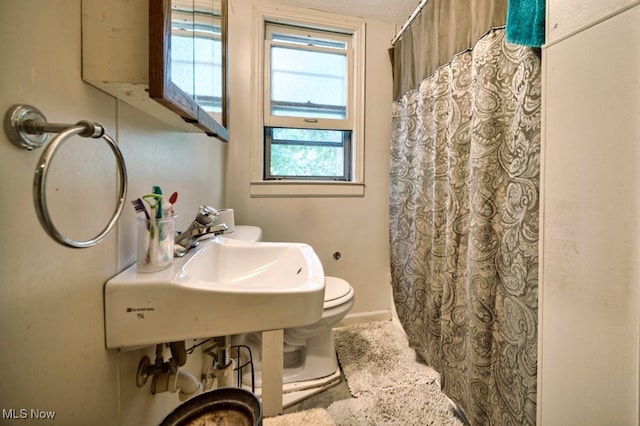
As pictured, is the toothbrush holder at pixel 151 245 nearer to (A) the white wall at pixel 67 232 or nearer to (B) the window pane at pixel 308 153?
(A) the white wall at pixel 67 232

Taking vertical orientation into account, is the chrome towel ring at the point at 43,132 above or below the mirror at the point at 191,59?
below

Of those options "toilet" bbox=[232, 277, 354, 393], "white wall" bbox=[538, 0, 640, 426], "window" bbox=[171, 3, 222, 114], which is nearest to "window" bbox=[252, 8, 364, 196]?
"window" bbox=[171, 3, 222, 114]

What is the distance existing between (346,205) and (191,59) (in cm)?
117

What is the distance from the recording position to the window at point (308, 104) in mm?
1618

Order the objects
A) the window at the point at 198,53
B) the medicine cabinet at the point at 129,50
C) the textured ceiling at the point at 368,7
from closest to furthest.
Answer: the medicine cabinet at the point at 129,50 → the window at the point at 198,53 → the textured ceiling at the point at 368,7

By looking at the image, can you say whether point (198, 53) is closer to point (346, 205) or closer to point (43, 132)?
point (43, 132)

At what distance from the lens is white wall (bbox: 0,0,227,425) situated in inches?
12.6

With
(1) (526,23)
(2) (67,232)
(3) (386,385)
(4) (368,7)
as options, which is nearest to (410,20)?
(4) (368,7)

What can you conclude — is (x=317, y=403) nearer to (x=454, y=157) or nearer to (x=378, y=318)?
(x=378, y=318)

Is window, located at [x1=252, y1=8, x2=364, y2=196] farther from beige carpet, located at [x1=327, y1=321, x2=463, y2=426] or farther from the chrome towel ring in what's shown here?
the chrome towel ring

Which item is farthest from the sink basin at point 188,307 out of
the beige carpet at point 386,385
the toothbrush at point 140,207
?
the beige carpet at point 386,385

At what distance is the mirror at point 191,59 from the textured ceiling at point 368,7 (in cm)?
67

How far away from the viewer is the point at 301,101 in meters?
1.71

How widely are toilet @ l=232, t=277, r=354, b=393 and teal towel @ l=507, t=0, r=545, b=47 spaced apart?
43.5 inches
